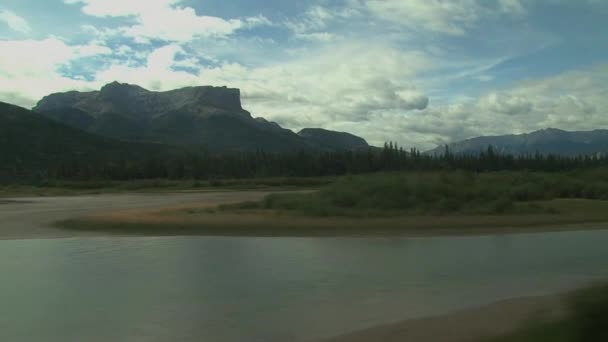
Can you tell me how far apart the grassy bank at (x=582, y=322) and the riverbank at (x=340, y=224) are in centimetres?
1909

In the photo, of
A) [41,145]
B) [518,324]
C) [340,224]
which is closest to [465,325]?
[518,324]

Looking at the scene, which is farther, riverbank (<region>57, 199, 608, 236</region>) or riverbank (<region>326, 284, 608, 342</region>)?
riverbank (<region>57, 199, 608, 236</region>)

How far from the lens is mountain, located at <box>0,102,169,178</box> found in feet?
429

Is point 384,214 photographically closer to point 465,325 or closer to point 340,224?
point 340,224

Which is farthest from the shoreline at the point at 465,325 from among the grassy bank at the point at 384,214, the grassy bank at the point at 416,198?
the grassy bank at the point at 416,198

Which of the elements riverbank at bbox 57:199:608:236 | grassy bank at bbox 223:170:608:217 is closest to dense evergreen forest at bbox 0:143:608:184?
grassy bank at bbox 223:170:608:217

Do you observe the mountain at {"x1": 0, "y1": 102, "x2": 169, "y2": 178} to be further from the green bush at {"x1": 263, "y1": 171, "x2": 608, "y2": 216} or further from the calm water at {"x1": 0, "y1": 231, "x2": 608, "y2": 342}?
the calm water at {"x1": 0, "y1": 231, "x2": 608, "y2": 342}

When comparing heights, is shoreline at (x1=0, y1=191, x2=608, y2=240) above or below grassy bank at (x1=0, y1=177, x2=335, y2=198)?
below

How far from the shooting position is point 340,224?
29734 millimetres

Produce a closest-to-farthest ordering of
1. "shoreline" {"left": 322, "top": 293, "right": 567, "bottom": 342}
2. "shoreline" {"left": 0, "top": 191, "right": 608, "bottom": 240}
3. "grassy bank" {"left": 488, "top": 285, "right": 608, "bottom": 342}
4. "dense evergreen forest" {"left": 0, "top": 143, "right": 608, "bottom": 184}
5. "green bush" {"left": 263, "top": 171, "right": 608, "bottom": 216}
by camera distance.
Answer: "grassy bank" {"left": 488, "top": 285, "right": 608, "bottom": 342} < "shoreline" {"left": 322, "top": 293, "right": 567, "bottom": 342} < "shoreline" {"left": 0, "top": 191, "right": 608, "bottom": 240} < "green bush" {"left": 263, "top": 171, "right": 608, "bottom": 216} < "dense evergreen forest" {"left": 0, "top": 143, "right": 608, "bottom": 184}

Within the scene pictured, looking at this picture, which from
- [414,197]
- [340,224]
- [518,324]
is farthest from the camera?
[414,197]

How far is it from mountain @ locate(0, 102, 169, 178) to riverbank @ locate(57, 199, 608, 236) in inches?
4033

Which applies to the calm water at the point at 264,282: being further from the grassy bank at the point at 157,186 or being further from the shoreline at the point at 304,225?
the grassy bank at the point at 157,186

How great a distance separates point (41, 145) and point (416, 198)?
428 feet
